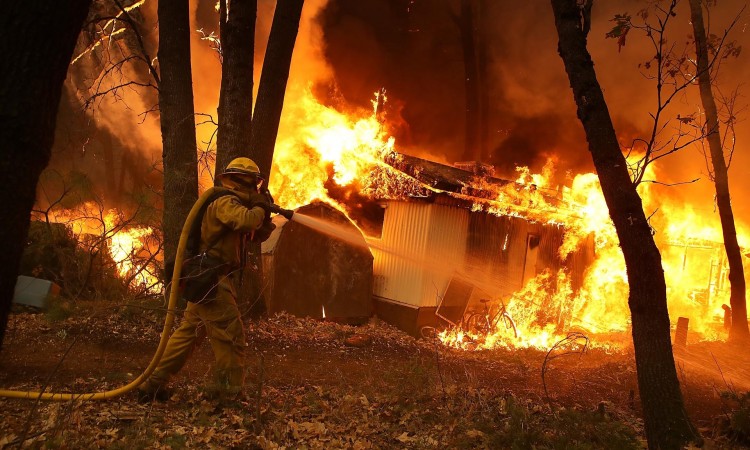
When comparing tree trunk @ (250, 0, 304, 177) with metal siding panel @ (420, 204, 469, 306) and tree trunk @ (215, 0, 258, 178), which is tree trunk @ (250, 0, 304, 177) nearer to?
tree trunk @ (215, 0, 258, 178)

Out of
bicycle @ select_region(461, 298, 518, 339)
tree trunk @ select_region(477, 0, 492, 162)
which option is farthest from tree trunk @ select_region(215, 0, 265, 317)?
tree trunk @ select_region(477, 0, 492, 162)

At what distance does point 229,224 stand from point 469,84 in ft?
78.5

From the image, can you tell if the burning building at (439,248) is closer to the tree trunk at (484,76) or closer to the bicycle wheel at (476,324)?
the bicycle wheel at (476,324)

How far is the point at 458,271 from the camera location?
1263 centimetres

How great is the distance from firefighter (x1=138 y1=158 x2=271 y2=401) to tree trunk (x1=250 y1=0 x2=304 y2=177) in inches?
166

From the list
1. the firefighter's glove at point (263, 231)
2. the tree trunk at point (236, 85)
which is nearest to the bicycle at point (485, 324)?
the tree trunk at point (236, 85)

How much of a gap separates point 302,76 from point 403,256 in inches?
355

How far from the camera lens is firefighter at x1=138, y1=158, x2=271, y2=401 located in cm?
457

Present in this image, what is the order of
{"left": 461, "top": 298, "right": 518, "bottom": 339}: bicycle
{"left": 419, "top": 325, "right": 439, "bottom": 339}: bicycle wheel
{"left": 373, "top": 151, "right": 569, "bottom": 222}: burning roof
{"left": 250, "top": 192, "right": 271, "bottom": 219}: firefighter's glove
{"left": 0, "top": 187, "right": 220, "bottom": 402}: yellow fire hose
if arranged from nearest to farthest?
{"left": 0, "top": 187, "right": 220, "bottom": 402}: yellow fire hose → {"left": 250, "top": 192, "right": 271, "bottom": 219}: firefighter's glove → {"left": 419, "top": 325, "right": 439, "bottom": 339}: bicycle wheel → {"left": 373, "top": 151, "right": 569, "bottom": 222}: burning roof → {"left": 461, "top": 298, "right": 518, "bottom": 339}: bicycle

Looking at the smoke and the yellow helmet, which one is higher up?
the smoke

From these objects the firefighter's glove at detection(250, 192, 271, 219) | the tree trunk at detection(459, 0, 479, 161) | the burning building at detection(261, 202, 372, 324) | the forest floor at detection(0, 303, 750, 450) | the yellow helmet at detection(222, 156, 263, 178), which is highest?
the tree trunk at detection(459, 0, 479, 161)

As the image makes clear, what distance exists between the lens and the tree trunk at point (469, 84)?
26.2m

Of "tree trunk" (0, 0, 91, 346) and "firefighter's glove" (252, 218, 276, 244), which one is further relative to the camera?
"firefighter's glove" (252, 218, 276, 244)

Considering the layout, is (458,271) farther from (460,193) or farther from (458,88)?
(458,88)
